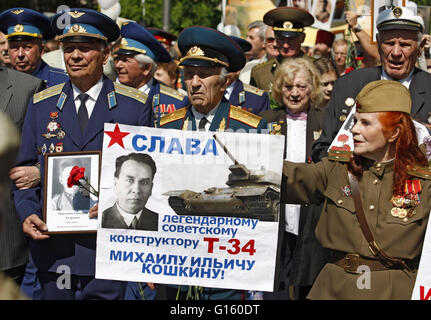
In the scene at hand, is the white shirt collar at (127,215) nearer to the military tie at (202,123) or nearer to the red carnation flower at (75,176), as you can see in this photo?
the red carnation flower at (75,176)

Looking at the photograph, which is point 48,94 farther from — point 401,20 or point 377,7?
point 377,7

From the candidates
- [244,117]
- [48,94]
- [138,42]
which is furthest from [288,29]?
[48,94]

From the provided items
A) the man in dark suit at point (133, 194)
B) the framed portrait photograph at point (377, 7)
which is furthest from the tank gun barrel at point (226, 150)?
the framed portrait photograph at point (377, 7)

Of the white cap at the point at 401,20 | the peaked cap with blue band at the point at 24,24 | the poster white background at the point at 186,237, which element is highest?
the peaked cap with blue band at the point at 24,24

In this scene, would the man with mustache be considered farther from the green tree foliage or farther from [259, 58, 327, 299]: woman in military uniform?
the green tree foliage

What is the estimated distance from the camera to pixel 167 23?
19688mm

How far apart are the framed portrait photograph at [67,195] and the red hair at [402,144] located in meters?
1.97

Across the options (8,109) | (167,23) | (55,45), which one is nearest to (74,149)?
(8,109)

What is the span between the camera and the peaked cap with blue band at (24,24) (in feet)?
25.3

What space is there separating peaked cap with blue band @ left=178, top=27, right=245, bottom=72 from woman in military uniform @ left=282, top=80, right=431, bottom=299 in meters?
1.48

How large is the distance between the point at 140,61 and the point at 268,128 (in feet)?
7.47

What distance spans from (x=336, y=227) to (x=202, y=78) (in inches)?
66.5
